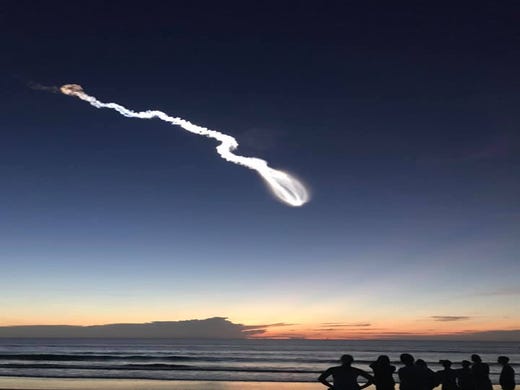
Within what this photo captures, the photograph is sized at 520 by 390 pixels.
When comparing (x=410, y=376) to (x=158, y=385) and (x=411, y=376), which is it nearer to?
(x=411, y=376)

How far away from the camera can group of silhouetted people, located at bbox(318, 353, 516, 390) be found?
35.8 feet

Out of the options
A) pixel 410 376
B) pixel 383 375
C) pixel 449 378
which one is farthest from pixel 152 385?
pixel 410 376

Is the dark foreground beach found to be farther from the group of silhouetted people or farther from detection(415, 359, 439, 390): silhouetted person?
detection(415, 359, 439, 390): silhouetted person

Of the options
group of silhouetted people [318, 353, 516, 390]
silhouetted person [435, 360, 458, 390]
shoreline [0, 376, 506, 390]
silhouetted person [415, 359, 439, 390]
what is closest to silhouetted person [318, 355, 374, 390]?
group of silhouetted people [318, 353, 516, 390]

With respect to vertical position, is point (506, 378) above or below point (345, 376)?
below

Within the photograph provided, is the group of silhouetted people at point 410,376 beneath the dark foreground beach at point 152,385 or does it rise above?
above

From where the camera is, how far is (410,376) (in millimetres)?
11055

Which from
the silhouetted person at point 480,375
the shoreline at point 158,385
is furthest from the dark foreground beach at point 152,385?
the silhouetted person at point 480,375

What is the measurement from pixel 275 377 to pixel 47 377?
1677 centimetres

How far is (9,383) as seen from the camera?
3284 cm

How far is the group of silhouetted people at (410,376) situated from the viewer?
10914mm

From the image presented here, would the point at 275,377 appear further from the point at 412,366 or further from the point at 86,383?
the point at 412,366

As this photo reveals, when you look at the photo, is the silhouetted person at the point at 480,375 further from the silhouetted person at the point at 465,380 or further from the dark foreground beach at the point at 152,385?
the dark foreground beach at the point at 152,385

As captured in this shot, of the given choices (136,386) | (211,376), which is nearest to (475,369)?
(136,386)
